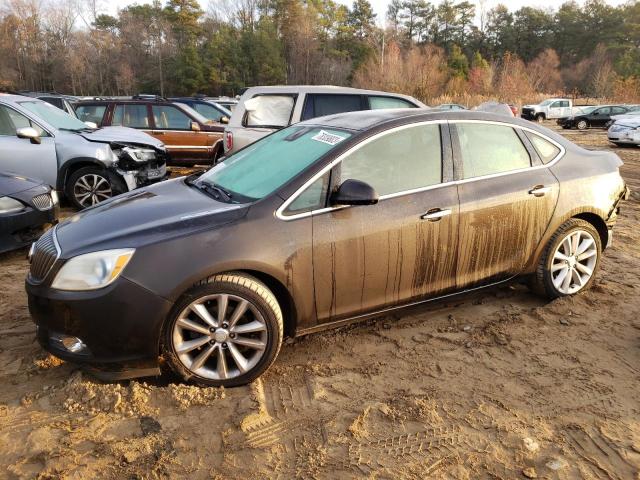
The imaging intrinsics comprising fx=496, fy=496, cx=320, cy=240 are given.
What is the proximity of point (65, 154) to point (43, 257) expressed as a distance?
484cm

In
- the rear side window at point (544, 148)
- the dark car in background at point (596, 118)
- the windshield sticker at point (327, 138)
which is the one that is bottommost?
the dark car in background at point (596, 118)

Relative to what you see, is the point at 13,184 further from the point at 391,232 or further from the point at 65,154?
the point at 391,232

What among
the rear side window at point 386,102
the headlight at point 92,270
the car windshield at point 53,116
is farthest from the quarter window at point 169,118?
the headlight at point 92,270

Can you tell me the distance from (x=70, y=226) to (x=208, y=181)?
100cm

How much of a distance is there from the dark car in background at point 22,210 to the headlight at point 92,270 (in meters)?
2.83

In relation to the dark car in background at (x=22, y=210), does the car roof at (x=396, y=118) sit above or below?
above

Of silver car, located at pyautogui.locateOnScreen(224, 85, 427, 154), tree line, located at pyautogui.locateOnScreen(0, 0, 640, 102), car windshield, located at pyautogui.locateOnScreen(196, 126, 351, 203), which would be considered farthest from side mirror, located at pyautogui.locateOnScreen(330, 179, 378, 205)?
tree line, located at pyautogui.locateOnScreen(0, 0, 640, 102)

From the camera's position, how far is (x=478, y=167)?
3615 mm

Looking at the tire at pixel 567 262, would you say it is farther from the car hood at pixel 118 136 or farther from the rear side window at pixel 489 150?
the car hood at pixel 118 136

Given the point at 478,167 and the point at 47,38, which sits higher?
the point at 47,38

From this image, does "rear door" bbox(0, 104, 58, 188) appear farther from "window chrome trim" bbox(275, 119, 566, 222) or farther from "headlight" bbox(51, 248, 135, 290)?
"window chrome trim" bbox(275, 119, 566, 222)

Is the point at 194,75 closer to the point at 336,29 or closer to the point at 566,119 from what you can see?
the point at 336,29

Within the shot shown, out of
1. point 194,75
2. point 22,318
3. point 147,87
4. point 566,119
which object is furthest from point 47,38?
point 22,318

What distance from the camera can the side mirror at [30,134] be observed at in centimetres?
672
